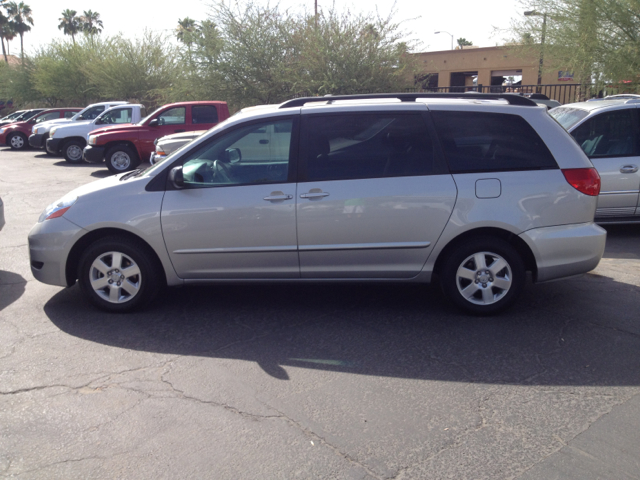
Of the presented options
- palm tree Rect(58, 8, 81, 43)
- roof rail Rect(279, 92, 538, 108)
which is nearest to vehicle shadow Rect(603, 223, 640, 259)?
roof rail Rect(279, 92, 538, 108)

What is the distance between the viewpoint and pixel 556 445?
317cm

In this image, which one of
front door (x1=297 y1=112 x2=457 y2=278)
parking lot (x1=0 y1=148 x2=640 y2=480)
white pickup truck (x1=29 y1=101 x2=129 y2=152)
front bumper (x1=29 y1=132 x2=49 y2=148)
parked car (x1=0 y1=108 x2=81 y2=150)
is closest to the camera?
parking lot (x1=0 y1=148 x2=640 y2=480)

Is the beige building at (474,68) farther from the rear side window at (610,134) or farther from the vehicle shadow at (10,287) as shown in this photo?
the vehicle shadow at (10,287)

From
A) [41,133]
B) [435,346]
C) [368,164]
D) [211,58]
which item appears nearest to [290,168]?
[368,164]

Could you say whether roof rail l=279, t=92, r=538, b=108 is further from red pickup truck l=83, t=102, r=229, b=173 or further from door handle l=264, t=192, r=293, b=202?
red pickup truck l=83, t=102, r=229, b=173

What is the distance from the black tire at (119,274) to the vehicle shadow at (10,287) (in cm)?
100

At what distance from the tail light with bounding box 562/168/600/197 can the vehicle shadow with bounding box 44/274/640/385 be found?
108 centimetres

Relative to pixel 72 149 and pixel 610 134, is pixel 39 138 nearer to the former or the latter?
pixel 72 149

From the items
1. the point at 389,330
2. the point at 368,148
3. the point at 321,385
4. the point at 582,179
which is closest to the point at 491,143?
the point at 582,179

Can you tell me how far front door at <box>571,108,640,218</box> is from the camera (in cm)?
761

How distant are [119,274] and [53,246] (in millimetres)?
609

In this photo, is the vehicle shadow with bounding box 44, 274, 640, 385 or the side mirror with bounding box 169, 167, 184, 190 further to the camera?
the side mirror with bounding box 169, 167, 184, 190

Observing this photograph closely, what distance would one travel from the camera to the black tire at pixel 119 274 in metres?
5.04

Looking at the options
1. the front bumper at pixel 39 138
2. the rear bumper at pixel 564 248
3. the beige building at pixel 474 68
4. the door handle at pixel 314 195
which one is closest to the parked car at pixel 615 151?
the rear bumper at pixel 564 248
